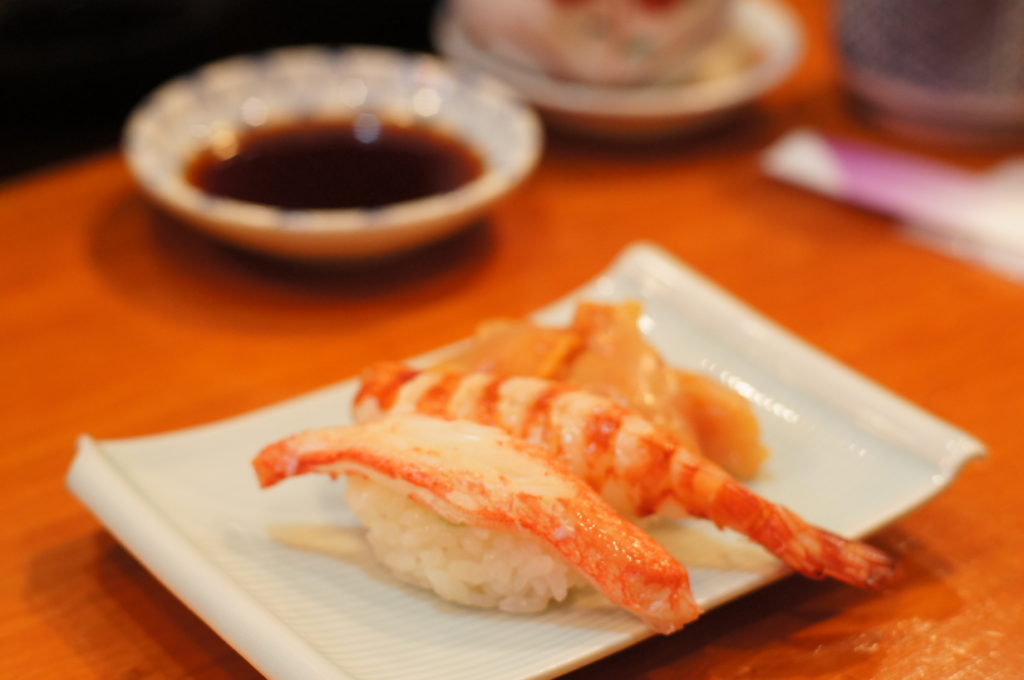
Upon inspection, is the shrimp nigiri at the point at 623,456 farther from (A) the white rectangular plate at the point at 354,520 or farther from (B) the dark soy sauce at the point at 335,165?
(B) the dark soy sauce at the point at 335,165

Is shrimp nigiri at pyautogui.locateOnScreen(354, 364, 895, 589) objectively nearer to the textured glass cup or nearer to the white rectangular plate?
the white rectangular plate

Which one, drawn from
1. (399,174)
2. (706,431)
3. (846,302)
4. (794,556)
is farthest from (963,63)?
(794,556)

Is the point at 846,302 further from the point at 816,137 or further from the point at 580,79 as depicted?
the point at 580,79

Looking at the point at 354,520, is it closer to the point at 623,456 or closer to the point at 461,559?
the point at 461,559

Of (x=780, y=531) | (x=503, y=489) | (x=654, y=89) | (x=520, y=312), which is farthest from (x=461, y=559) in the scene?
(x=654, y=89)

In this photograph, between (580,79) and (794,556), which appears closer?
(794,556)
